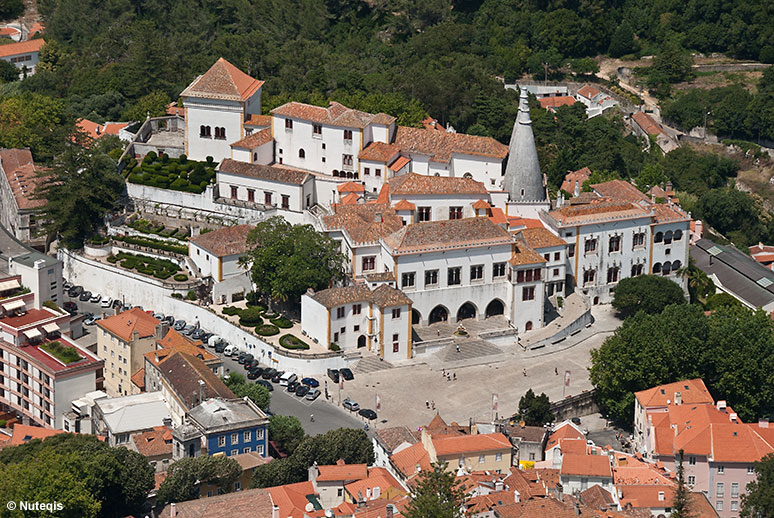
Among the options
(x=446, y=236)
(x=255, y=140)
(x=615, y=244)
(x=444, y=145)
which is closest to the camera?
(x=446, y=236)

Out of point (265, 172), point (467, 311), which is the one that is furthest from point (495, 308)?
point (265, 172)

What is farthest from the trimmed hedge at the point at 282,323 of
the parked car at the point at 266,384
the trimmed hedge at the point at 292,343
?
the parked car at the point at 266,384

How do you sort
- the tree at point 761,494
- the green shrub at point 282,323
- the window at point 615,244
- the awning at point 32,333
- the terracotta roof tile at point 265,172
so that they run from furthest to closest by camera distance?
the terracotta roof tile at point 265,172, the window at point 615,244, the green shrub at point 282,323, the awning at point 32,333, the tree at point 761,494

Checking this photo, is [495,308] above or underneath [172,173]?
underneath

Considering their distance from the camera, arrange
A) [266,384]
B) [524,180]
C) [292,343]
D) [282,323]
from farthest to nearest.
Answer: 1. [524,180]
2. [282,323]
3. [292,343]
4. [266,384]

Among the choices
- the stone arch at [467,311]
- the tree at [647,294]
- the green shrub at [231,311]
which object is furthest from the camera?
the tree at [647,294]

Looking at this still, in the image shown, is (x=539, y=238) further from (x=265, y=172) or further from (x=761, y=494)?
(x=761, y=494)

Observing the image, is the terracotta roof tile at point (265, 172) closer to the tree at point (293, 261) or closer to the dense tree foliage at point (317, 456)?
the tree at point (293, 261)

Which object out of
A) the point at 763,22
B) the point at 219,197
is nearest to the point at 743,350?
the point at 219,197
